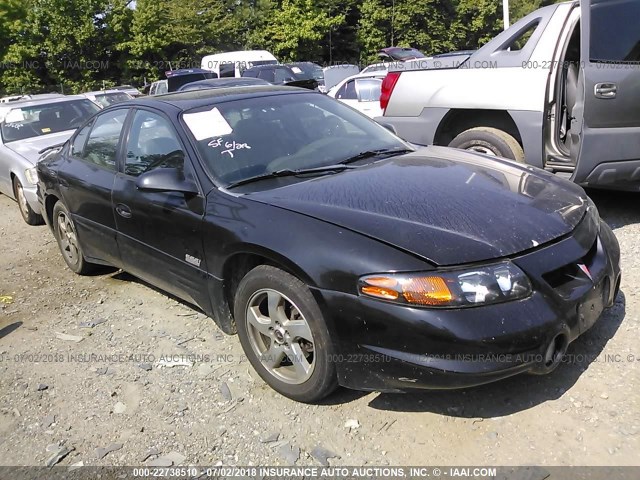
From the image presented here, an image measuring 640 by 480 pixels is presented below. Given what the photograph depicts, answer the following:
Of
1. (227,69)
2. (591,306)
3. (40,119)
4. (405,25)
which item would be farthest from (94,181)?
(405,25)

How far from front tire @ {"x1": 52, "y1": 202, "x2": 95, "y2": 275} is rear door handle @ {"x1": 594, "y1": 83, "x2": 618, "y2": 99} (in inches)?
173

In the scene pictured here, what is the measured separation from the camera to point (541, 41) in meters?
5.16

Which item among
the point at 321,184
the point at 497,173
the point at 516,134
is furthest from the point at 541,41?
the point at 321,184

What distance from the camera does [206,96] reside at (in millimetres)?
4051

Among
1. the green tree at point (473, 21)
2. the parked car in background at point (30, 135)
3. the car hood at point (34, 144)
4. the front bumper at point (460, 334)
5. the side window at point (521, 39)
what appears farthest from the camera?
the green tree at point (473, 21)

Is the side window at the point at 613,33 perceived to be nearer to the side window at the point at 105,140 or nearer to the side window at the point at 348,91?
the side window at the point at 105,140

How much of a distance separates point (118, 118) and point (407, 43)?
3647 centimetres

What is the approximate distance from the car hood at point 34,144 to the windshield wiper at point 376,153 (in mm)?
5394

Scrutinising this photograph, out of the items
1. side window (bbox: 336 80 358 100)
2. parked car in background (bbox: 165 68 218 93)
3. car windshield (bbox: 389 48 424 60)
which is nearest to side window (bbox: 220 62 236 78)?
parked car in background (bbox: 165 68 218 93)

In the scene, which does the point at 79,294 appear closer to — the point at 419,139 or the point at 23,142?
the point at 419,139

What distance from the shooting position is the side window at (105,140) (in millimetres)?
4348

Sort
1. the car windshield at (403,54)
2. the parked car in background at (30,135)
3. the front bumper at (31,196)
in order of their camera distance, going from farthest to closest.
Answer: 1. the car windshield at (403,54)
2. the parked car in background at (30,135)
3. the front bumper at (31,196)

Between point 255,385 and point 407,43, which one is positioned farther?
point 407,43

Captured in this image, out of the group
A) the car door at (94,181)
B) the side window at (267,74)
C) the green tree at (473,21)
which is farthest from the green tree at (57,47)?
the car door at (94,181)
